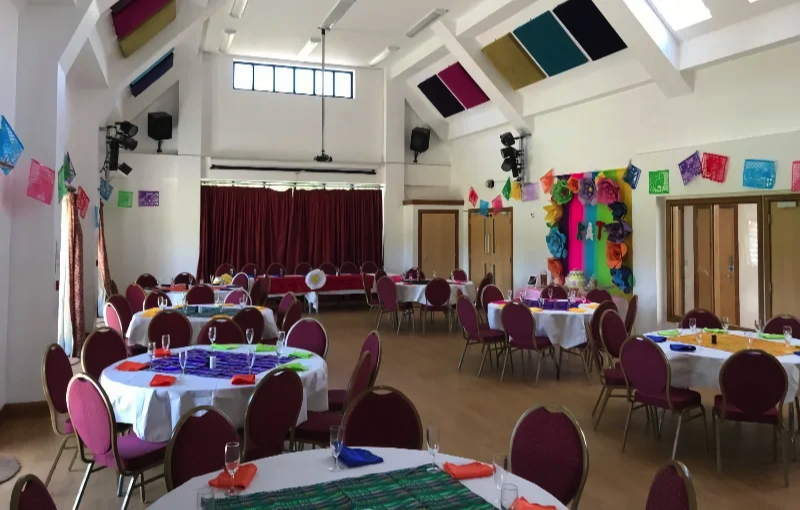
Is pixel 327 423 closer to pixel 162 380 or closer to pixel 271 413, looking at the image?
pixel 271 413

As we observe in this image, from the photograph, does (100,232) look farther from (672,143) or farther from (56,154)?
(672,143)

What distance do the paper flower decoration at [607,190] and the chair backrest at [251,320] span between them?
6334 millimetres

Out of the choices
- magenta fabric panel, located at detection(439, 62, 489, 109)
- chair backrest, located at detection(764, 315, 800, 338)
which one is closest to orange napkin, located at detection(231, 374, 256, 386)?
chair backrest, located at detection(764, 315, 800, 338)

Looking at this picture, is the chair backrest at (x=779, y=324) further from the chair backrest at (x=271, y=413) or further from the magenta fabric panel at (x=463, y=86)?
the magenta fabric panel at (x=463, y=86)

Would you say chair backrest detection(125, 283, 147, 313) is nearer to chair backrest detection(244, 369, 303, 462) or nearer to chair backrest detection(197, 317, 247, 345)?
chair backrest detection(197, 317, 247, 345)

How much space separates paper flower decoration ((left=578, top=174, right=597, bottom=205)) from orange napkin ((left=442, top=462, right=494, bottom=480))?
8.63 metres

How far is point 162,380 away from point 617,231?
7.83 meters

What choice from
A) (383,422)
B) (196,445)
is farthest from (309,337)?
(196,445)

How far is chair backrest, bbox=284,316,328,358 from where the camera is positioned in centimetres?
518

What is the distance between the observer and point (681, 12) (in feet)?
26.7

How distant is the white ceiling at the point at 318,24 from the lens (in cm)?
1046

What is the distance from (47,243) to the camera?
5.96 metres

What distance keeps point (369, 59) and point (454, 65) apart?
7.11ft

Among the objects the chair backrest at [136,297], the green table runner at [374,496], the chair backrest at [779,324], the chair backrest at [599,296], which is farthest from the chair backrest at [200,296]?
the chair backrest at [779,324]
